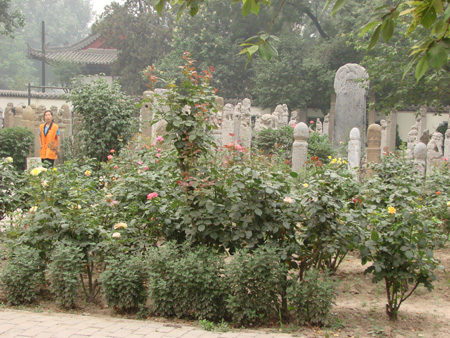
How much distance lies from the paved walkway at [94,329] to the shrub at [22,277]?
13.2 inches

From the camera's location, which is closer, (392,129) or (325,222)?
(325,222)

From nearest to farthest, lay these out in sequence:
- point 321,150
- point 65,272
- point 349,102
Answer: point 65,272, point 321,150, point 349,102

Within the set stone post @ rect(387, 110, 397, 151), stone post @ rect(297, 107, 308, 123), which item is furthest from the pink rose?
stone post @ rect(297, 107, 308, 123)

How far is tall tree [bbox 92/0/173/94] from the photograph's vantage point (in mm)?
29047

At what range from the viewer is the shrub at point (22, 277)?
4152 millimetres

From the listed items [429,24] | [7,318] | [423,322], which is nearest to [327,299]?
[423,322]

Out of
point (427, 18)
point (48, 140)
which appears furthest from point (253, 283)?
point (48, 140)

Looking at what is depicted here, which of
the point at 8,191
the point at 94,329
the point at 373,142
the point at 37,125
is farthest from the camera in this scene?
the point at 37,125

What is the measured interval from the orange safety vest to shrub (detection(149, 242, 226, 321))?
A: 6.04 m

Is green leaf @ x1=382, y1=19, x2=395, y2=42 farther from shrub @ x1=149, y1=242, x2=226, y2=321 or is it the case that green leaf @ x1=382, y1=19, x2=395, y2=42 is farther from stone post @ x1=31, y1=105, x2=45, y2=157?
stone post @ x1=31, y1=105, x2=45, y2=157

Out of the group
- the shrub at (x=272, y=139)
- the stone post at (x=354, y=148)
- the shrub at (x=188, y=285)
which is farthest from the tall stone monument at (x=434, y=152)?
the shrub at (x=188, y=285)

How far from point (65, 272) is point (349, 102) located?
48.8 feet

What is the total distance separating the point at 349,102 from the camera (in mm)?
17312

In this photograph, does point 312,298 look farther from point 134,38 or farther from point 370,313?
point 134,38
